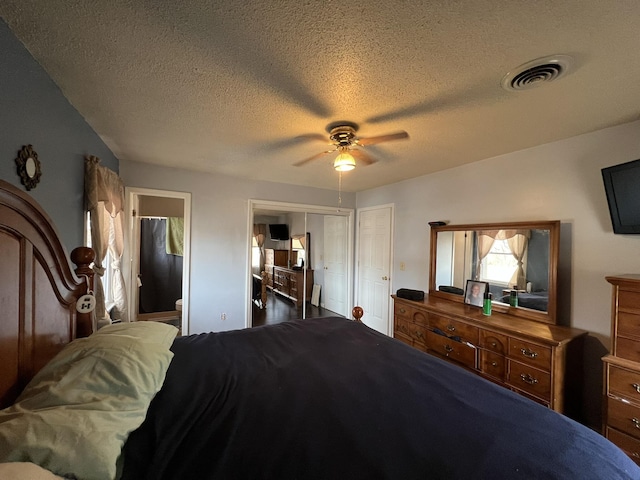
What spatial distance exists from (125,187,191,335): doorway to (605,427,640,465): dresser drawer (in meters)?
3.90

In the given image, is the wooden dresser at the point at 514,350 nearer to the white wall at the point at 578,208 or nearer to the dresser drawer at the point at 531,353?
the dresser drawer at the point at 531,353

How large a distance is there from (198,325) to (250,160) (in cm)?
223

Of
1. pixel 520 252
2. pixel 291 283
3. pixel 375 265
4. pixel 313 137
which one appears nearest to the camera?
pixel 313 137

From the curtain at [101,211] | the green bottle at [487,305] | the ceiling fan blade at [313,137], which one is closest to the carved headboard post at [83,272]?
the curtain at [101,211]

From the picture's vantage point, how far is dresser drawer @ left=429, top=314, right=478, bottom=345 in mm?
2334

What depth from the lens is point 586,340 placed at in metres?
2.06

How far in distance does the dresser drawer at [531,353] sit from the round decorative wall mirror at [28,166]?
128 inches

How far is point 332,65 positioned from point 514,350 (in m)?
2.41

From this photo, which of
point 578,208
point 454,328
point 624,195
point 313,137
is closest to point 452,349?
point 454,328

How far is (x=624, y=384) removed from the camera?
157cm

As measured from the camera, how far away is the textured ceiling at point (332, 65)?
1.05 m

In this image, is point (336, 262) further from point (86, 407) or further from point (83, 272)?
point (86, 407)

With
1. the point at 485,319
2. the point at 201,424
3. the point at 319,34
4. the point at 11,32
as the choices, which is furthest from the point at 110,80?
the point at 485,319

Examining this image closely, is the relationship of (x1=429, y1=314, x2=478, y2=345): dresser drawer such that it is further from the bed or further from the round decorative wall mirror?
the round decorative wall mirror
